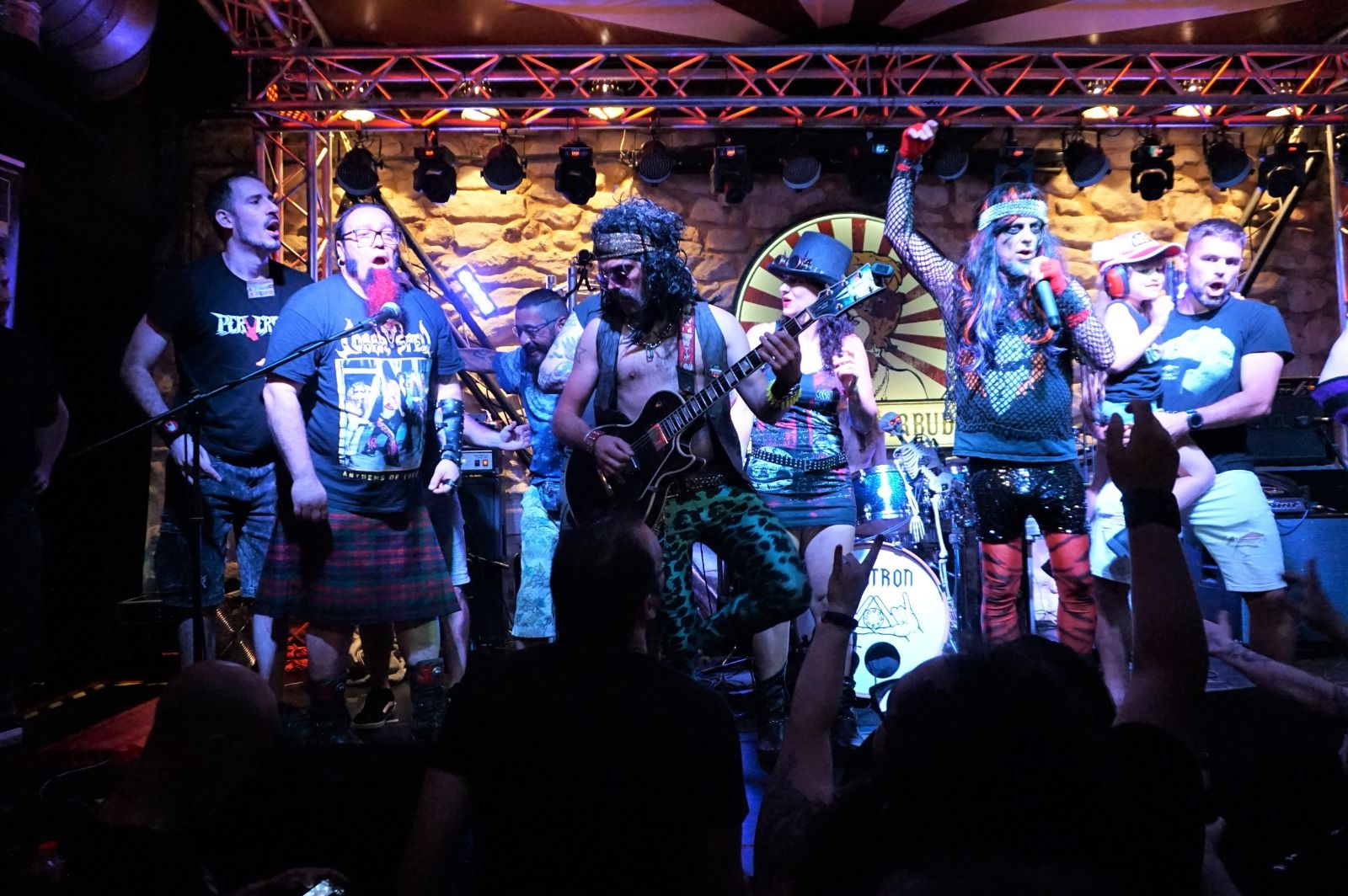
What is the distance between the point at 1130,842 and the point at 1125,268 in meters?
4.55

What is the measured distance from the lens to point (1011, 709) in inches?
50.2

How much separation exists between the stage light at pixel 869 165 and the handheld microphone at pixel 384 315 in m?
4.69

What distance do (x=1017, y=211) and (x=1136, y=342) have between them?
104 cm

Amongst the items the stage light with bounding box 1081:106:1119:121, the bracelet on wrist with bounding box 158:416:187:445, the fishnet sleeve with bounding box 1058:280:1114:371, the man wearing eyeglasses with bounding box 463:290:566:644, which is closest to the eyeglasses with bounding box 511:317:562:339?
the man wearing eyeglasses with bounding box 463:290:566:644

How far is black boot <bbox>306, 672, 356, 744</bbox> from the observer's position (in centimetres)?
402

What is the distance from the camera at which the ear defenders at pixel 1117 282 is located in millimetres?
5082

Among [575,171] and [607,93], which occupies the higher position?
[607,93]

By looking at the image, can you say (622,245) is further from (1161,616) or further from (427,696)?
(1161,616)

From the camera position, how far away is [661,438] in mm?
3738

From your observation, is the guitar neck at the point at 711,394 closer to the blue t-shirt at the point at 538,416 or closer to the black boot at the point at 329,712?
the blue t-shirt at the point at 538,416

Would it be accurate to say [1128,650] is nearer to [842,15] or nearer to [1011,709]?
[1011,709]

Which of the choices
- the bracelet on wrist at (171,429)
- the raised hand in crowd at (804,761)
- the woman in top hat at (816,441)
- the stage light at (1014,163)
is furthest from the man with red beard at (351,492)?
the stage light at (1014,163)

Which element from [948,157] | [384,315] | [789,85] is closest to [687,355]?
[384,315]

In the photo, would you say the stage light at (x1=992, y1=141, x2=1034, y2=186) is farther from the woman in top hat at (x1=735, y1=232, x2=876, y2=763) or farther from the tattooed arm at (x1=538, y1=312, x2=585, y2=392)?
the tattooed arm at (x1=538, y1=312, x2=585, y2=392)
